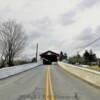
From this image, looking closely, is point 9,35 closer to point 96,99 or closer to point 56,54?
point 56,54

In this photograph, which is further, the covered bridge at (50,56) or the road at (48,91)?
the covered bridge at (50,56)

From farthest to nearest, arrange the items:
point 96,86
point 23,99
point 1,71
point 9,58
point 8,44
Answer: point 8,44
point 9,58
point 1,71
point 96,86
point 23,99

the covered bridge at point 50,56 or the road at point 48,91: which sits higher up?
the covered bridge at point 50,56

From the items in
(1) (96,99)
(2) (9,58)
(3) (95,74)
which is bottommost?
(1) (96,99)

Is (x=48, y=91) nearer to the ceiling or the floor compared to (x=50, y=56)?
nearer to the floor

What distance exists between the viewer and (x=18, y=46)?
73625mm

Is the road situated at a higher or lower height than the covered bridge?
lower

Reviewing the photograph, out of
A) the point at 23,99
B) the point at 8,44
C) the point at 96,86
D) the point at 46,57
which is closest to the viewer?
the point at 23,99

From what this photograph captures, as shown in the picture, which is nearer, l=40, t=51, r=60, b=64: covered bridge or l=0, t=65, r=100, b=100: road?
l=0, t=65, r=100, b=100: road

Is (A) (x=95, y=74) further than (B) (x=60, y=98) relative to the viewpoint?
Yes

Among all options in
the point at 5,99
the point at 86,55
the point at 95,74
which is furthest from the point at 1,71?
the point at 86,55

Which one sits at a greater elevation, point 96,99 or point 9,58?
point 9,58

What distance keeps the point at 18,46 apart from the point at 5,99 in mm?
63249

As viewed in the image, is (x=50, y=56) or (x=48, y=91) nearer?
(x=48, y=91)
